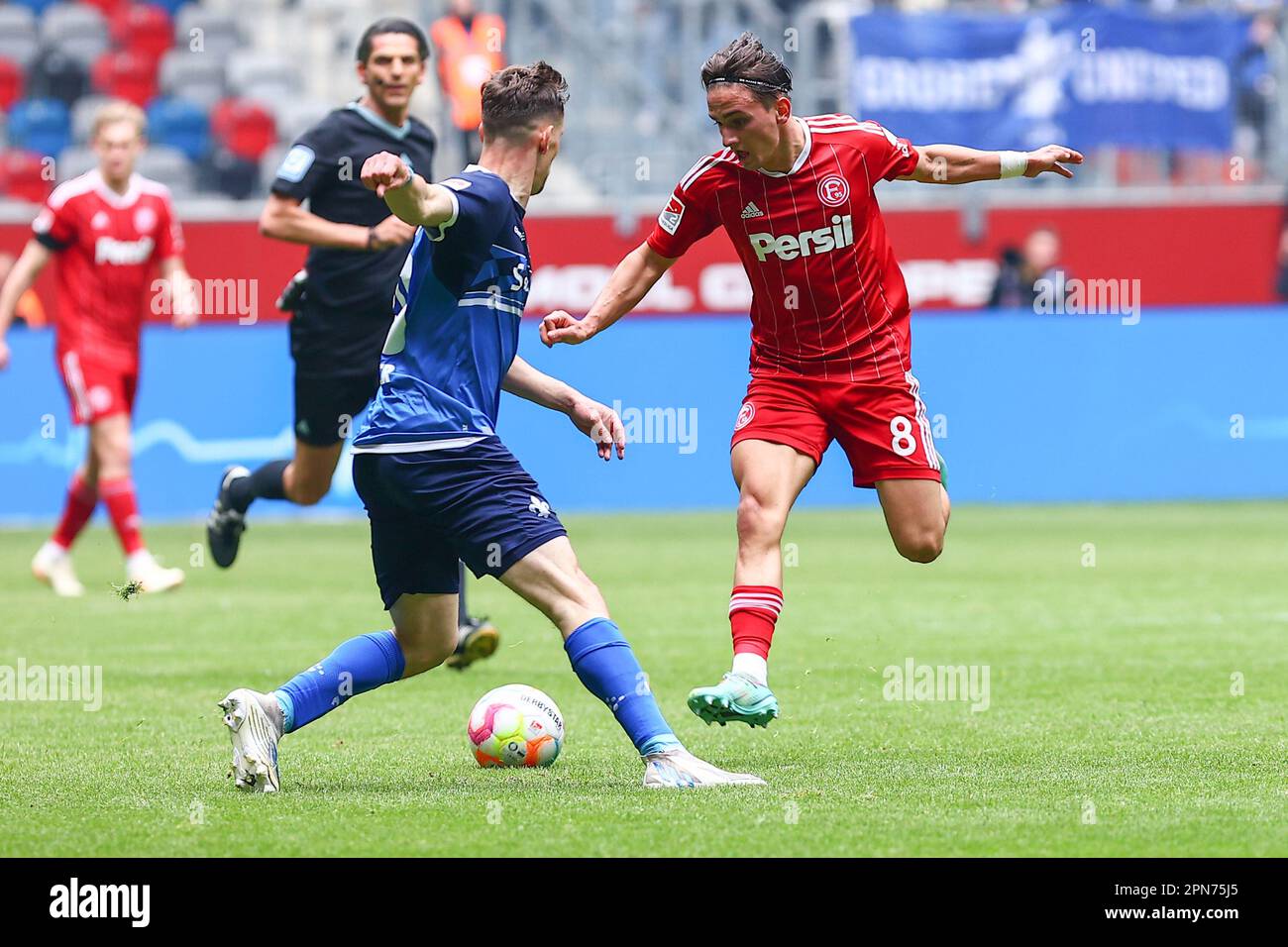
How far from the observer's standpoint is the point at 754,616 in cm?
650

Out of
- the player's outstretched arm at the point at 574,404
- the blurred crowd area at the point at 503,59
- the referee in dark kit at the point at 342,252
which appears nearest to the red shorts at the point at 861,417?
the player's outstretched arm at the point at 574,404

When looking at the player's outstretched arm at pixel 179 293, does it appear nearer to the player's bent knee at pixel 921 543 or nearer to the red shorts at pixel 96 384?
the red shorts at pixel 96 384

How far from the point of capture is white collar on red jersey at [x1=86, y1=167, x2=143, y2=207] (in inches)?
501

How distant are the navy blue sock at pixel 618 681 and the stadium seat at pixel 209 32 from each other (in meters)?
18.6

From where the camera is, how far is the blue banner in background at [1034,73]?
2088 cm

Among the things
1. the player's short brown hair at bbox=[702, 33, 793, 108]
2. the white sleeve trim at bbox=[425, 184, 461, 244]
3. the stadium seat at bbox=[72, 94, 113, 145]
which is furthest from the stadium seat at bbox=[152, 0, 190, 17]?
the white sleeve trim at bbox=[425, 184, 461, 244]

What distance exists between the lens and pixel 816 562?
1359 cm

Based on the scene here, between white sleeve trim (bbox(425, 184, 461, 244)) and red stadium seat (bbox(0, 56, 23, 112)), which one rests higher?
red stadium seat (bbox(0, 56, 23, 112))

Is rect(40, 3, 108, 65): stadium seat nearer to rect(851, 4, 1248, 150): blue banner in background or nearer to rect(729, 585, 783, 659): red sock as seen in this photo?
rect(851, 4, 1248, 150): blue banner in background

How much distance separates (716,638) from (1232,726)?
335 cm

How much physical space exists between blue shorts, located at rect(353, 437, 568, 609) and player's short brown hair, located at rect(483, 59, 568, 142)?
92cm
